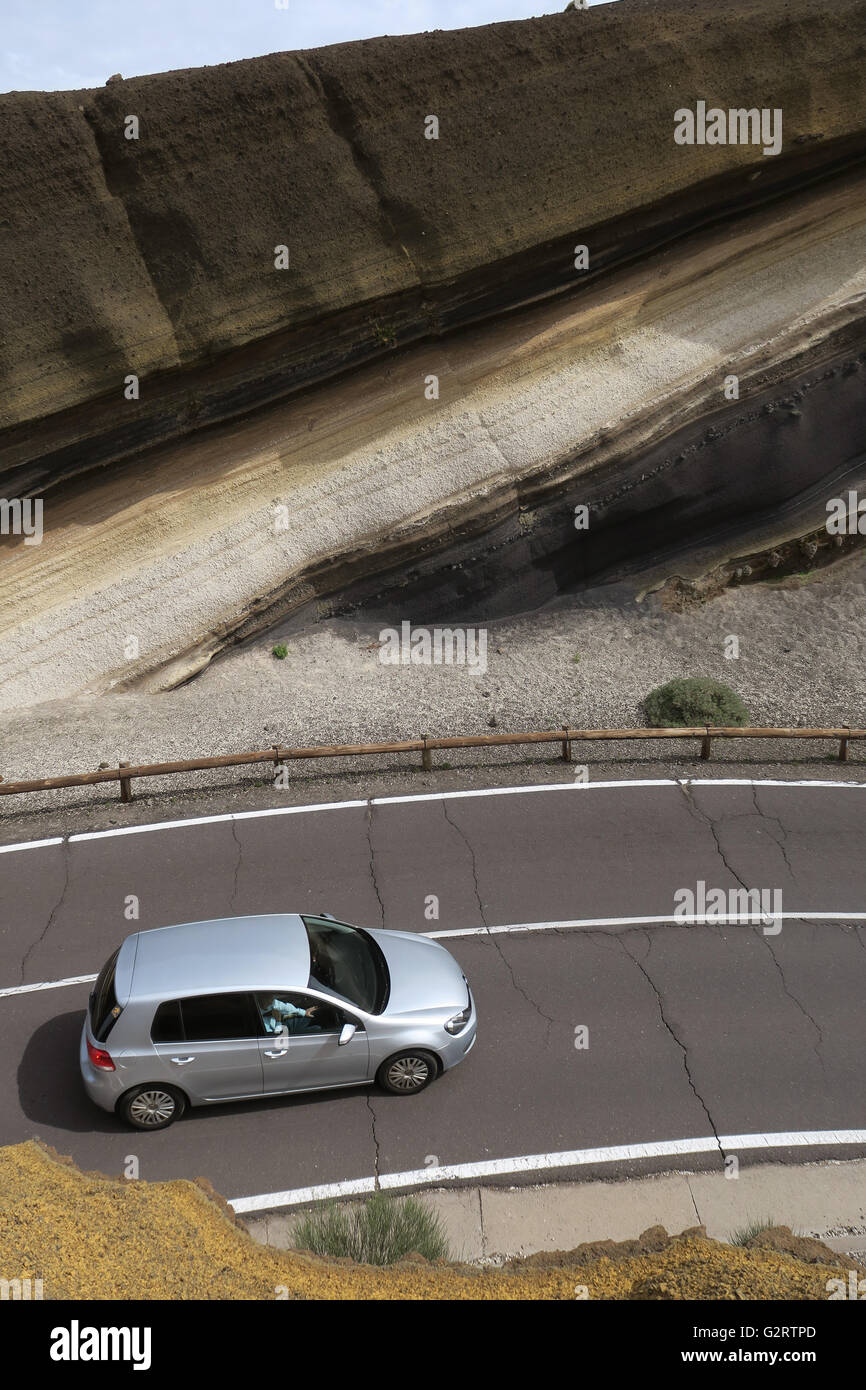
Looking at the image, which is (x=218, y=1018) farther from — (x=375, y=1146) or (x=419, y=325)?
(x=419, y=325)

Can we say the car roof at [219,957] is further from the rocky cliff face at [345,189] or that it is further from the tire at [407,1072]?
the rocky cliff face at [345,189]

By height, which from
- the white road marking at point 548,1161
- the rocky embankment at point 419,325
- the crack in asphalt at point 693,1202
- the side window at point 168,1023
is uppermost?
the rocky embankment at point 419,325

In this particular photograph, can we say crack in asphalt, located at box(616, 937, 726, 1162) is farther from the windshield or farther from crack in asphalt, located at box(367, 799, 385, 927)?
the windshield

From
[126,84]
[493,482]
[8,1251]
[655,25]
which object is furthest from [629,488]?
[8,1251]

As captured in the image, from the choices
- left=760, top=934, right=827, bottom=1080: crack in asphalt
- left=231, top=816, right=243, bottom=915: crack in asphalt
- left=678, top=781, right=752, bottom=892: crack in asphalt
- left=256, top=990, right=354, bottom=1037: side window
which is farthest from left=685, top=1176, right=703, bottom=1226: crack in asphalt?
left=231, top=816, right=243, bottom=915: crack in asphalt

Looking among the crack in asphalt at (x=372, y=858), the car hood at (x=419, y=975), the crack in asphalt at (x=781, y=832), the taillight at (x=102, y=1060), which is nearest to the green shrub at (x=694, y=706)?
the crack in asphalt at (x=781, y=832)

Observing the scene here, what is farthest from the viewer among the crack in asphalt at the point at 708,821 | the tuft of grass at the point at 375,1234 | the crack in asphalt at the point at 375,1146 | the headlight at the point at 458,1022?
the crack in asphalt at the point at 708,821
